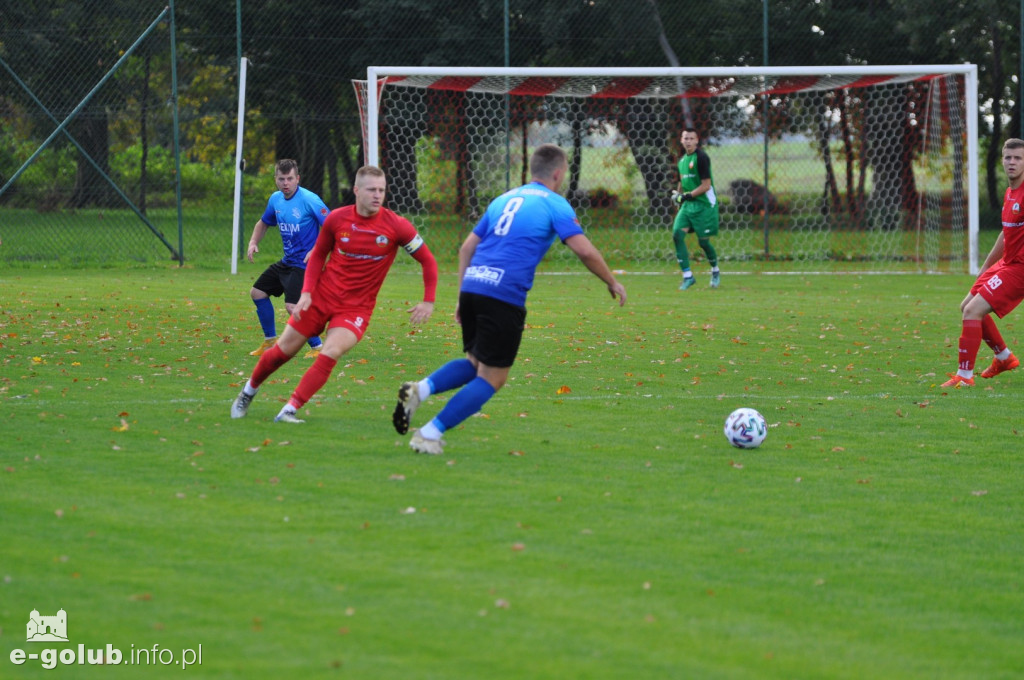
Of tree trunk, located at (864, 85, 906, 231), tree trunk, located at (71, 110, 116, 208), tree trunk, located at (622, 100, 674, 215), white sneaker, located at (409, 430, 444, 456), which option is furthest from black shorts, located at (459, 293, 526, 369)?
tree trunk, located at (864, 85, 906, 231)

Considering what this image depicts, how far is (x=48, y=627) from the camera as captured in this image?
405 centimetres

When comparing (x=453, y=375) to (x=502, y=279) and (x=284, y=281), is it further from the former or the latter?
(x=284, y=281)

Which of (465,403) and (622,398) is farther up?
(465,403)

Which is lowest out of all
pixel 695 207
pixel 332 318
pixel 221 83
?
pixel 332 318

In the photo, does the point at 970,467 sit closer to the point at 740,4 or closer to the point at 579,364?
the point at 579,364

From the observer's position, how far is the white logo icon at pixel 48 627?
397 centimetres

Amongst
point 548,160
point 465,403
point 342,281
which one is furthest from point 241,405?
point 548,160

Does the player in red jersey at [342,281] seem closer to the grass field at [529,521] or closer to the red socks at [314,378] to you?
the red socks at [314,378]

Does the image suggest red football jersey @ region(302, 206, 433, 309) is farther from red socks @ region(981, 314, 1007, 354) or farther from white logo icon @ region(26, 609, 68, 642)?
red socks @ region(981, 314, 1007, 354)

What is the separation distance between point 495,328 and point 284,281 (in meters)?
4.70

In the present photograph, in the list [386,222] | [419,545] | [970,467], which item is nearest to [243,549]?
[419,545]

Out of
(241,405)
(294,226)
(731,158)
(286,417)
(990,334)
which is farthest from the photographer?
(731,158)

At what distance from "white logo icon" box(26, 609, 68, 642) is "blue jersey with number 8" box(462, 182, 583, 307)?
10.5 feet

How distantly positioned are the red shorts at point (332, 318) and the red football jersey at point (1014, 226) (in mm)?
5339
